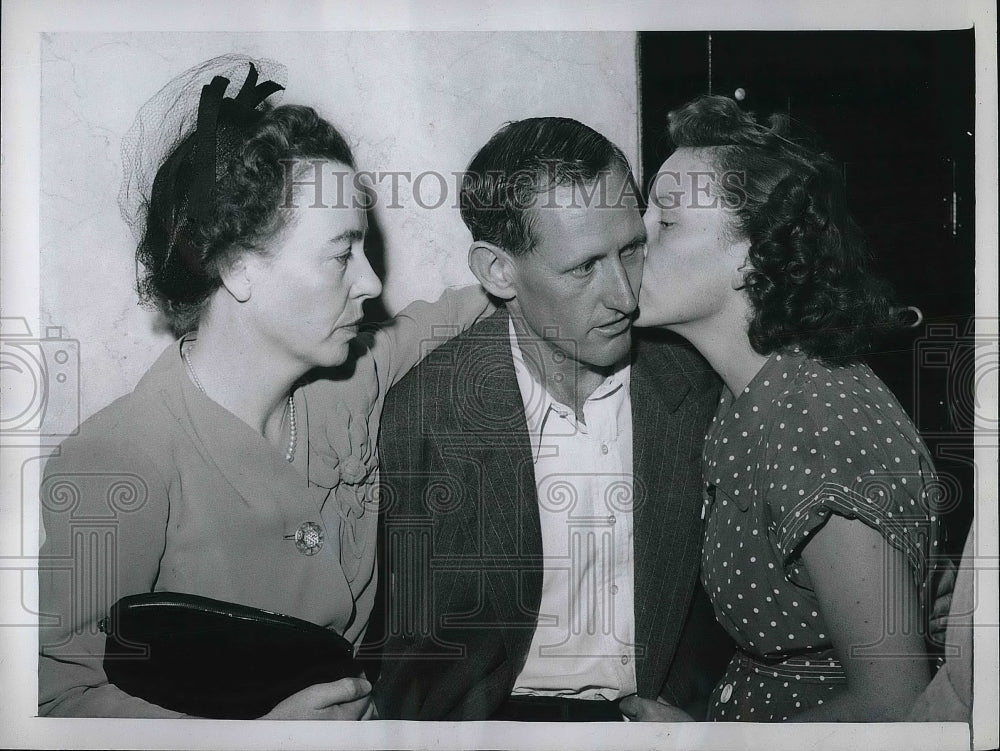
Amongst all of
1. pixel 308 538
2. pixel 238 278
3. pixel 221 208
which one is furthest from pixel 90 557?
pixel 221 208

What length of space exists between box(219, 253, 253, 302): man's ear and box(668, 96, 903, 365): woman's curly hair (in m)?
0.86

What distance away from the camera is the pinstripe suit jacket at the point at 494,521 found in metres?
1.73

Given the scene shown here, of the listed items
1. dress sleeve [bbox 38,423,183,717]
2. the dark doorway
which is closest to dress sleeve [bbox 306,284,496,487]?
dress sleeve [bbox 38,423,183,717]

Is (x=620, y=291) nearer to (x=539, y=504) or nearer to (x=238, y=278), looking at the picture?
(x=539, y=504)

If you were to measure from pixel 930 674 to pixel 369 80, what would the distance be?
160 centimetres

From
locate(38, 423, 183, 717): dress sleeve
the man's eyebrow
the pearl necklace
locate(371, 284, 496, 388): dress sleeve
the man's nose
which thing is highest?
the man's eyebrow

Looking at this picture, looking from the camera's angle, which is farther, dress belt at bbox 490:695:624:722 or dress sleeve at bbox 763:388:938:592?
dress belt at bbox 490:695:624:722

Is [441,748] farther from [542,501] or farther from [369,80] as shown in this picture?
[369,80]

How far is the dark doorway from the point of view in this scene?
5.68 ft

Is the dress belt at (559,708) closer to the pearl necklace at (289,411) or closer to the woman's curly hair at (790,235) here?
the pearl necklace at (289,411)

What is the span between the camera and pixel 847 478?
66.3 inches

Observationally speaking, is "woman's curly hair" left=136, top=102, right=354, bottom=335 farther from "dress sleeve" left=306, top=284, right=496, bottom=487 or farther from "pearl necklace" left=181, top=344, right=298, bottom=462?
"dress sleeve" left=306, top=284, right=496, bottom=487

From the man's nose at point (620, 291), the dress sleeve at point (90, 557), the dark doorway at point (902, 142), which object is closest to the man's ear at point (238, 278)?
the dress sleeve at point (90, 557)

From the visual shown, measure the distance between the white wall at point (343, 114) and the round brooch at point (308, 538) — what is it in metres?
0.45
